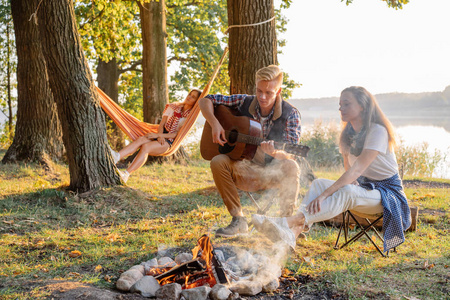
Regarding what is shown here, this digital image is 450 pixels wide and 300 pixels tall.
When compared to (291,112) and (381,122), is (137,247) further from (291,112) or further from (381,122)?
(381,122)

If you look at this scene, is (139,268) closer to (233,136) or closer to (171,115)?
(233,136)

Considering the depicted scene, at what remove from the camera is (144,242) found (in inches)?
126

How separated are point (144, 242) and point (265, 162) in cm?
111

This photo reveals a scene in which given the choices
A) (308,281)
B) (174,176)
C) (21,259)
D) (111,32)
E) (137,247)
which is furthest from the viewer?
(111,32)

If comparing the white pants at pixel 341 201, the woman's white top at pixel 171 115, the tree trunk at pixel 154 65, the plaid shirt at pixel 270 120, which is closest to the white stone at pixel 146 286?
the white pants at pixel 341 201

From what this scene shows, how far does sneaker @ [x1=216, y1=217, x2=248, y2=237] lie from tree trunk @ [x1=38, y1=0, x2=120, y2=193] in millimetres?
1770

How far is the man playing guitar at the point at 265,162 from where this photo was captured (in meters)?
3.16

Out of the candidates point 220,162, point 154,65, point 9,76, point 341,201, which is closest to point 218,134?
point 220,162

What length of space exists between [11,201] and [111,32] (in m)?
5.20

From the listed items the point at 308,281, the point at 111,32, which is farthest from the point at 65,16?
the point at 111,32

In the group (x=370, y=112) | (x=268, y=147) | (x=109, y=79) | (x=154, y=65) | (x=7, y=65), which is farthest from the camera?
(x=109, y=79)

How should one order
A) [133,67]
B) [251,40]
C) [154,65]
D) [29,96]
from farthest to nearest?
[133,67] < [154,65] < [29,96] < [251,40]

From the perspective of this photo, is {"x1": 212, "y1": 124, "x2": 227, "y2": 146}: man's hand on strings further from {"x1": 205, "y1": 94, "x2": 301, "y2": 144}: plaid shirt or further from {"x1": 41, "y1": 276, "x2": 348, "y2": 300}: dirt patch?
{"x1": 41, "y1": 276, "x2": 348, "y2": 300}: dirt patch

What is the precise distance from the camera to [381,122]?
2844 mm
